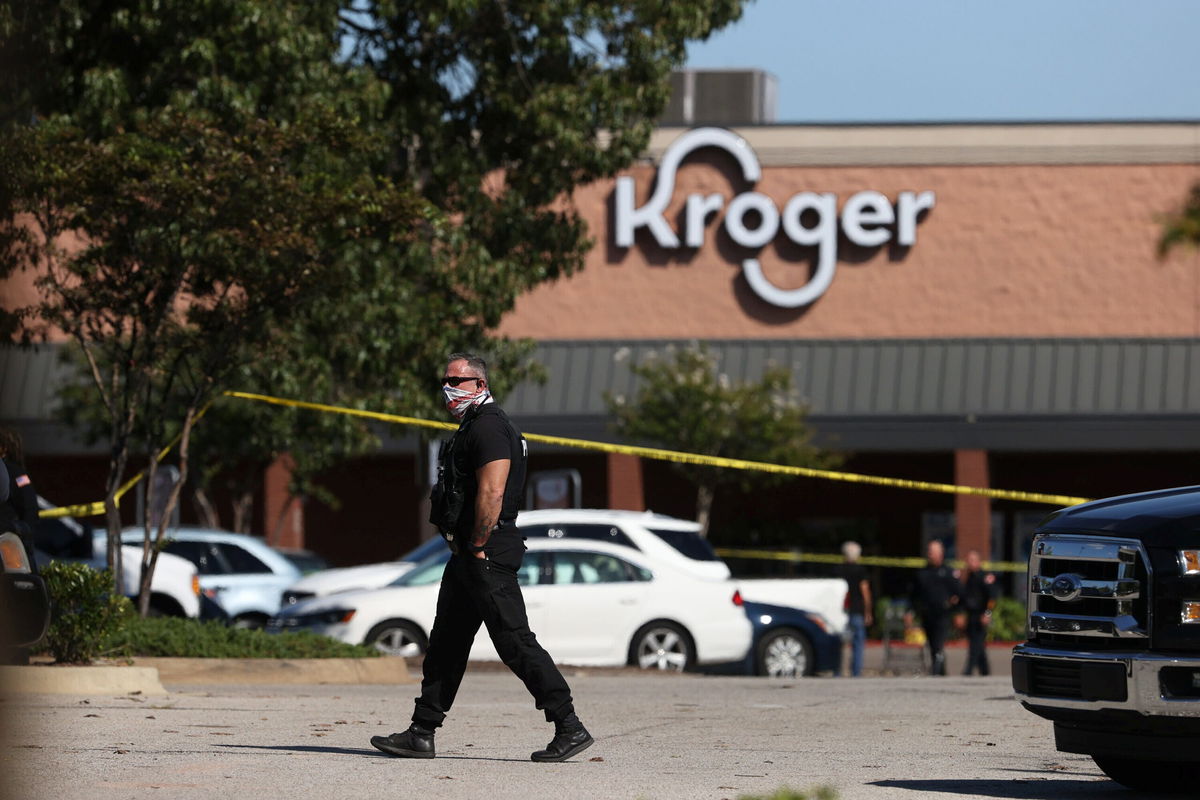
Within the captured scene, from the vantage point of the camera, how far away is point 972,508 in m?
36.9

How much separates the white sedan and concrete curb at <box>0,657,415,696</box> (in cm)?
170

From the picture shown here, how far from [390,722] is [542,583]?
312 inches

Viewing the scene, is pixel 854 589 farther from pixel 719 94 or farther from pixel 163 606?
pixel 719 94

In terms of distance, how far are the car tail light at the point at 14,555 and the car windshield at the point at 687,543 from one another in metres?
10.7

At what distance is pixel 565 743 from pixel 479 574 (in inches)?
33.7

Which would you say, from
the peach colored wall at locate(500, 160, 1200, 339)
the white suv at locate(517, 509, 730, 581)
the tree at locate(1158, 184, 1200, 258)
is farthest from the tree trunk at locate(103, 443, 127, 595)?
the peach colored wall at locate(500, 160, 1200, 339)

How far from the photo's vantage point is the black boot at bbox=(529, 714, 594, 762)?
27.2ft

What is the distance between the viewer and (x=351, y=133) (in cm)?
1598

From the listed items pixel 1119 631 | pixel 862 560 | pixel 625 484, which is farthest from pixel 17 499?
pixel 625 484

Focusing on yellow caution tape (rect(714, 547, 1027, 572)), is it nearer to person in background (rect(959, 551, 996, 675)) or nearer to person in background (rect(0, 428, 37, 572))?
person in background (rect(959, 551, 996, 675))

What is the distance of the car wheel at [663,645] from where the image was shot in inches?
736

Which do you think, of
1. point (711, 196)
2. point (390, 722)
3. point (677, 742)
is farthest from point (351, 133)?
point (711, 196)

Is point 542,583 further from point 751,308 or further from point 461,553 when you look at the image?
point 751,308

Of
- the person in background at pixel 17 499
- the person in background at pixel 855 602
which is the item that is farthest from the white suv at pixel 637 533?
the person in background at pixel 17 499
